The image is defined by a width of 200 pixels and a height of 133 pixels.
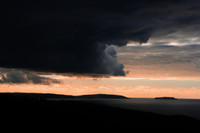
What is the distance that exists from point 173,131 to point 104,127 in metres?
11.5

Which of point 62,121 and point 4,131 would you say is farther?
point 62,121

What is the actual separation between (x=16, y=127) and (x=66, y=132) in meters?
6.69

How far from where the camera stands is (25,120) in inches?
1336

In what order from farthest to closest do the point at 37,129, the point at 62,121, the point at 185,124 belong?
the point at 185,124 → the point at 62,121 → the point at 37,129

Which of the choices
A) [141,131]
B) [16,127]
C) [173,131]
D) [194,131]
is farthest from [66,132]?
[194,131]

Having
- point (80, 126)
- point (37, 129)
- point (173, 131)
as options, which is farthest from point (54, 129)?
point (173, 131)

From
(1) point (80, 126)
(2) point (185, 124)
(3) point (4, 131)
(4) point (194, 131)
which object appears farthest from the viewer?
(2) point (185, 124)

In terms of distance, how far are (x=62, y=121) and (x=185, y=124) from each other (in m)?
24.6

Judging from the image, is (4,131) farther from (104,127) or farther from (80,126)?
(104,127)

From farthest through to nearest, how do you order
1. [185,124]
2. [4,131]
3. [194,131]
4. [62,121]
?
[185,124] < [194,131] < [62,121] < [4,131]

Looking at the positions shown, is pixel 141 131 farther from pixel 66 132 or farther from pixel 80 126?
pixel 66 132

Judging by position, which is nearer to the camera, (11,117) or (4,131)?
(4,131)

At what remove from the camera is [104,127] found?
33.3 meters

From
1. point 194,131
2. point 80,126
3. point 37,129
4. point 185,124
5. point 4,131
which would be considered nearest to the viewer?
point 4,131
